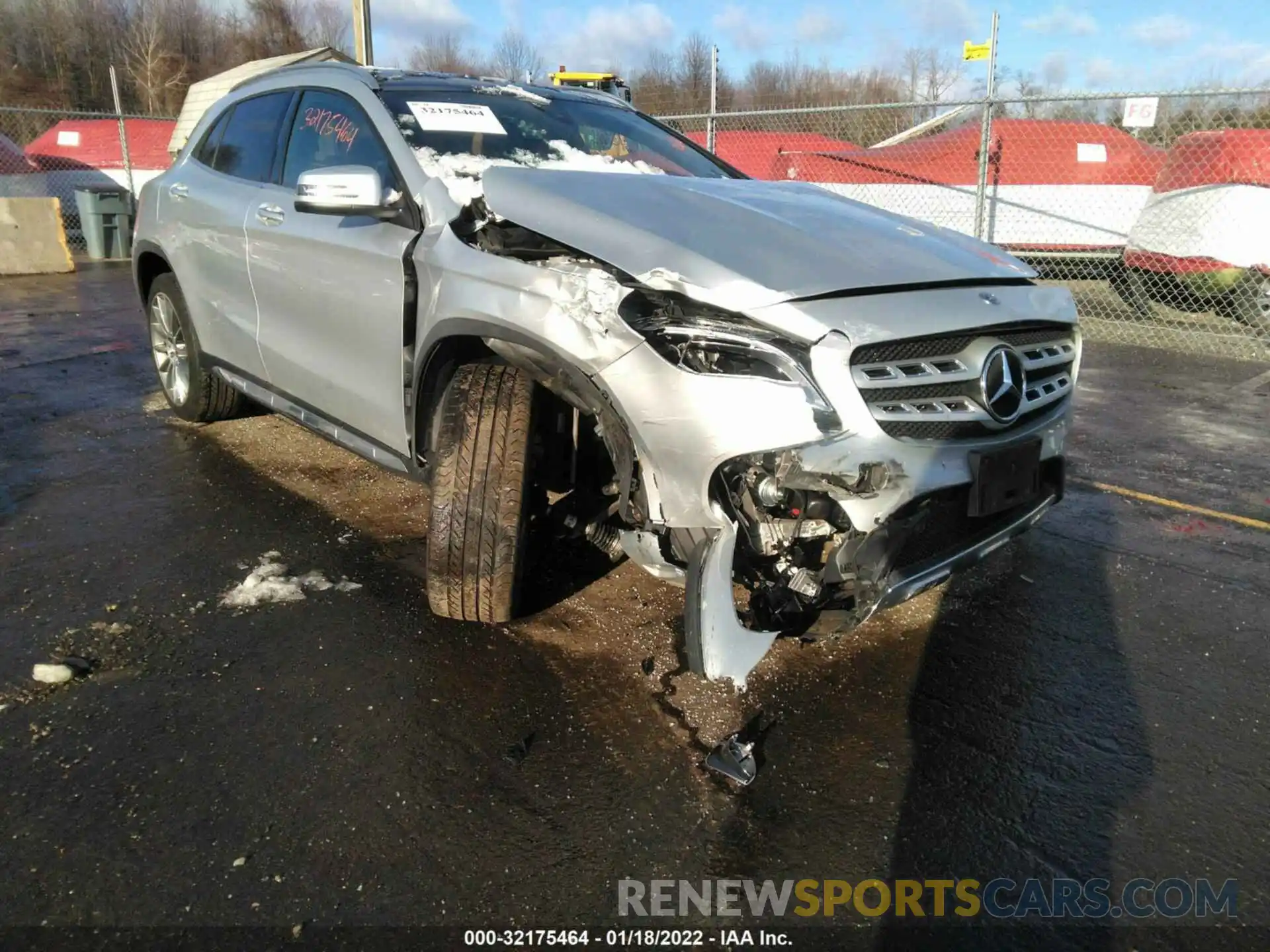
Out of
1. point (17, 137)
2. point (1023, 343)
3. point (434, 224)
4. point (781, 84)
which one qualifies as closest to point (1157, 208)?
point (1023, 343)

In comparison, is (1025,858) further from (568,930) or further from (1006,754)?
Answer: (568,930)

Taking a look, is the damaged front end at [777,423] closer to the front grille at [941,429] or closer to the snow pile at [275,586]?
the front grille at [941,429]

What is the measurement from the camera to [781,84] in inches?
1251

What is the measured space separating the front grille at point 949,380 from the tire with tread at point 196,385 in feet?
12.4

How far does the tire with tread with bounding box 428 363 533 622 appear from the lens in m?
2.95

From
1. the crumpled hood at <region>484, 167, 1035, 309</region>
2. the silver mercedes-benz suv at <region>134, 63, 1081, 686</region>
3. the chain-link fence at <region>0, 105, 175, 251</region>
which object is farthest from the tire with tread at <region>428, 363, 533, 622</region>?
the chain-link fence at <region>0, 105, 175, 251</region>

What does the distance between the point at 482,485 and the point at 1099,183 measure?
38.5 ft

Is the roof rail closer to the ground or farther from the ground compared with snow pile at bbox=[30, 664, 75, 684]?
farther from the ground

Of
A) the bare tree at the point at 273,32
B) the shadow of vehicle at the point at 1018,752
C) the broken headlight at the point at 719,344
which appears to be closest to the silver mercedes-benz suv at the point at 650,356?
the broken headlight at the point at 719,344

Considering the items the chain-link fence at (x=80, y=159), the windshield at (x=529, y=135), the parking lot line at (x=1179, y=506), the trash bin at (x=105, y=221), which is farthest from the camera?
the chain-link fence at (x=80, y=159)

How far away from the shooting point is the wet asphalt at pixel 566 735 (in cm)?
212

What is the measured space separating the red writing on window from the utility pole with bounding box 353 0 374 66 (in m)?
11.4

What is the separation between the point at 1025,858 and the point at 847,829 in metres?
0.41

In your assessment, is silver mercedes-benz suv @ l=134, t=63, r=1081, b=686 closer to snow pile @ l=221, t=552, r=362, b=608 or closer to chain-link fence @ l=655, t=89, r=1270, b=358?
snow pile @ l=221, t=552, r=362, b=608
